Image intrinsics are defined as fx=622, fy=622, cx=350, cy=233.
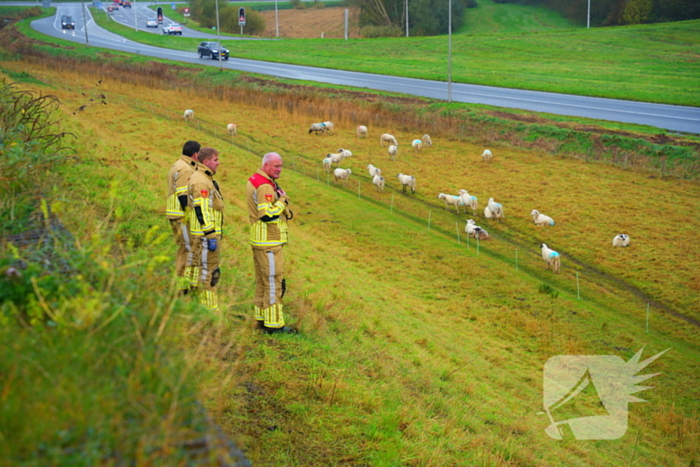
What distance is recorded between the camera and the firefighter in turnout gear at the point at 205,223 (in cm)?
830

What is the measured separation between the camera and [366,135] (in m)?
32.6

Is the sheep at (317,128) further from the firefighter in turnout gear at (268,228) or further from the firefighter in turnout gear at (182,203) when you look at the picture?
the firefighter in turnout gear at (268,228)

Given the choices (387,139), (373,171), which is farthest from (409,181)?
(387,139)

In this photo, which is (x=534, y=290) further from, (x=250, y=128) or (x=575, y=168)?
(x=250, y=128)

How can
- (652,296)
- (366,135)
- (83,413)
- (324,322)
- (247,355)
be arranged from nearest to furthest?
(83,413) < (247,355) < (324,322) < (652,296) < (366,135)

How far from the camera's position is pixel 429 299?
49.5ft

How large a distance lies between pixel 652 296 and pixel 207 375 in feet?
44.3

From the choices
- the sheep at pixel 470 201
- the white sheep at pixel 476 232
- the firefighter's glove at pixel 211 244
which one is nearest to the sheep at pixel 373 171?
the sheep at pixel 470 201

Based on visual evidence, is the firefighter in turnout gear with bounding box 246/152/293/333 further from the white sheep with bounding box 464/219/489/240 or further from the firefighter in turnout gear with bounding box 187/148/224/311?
the white sheep with bounding box 464/219/489/240

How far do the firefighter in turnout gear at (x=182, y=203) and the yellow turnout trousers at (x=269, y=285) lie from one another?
3.09 ft

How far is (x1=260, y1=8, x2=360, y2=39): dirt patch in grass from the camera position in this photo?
97312 mm

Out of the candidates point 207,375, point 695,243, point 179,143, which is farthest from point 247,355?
point 179,143

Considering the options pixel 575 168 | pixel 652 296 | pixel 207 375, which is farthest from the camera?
pixel 575 168

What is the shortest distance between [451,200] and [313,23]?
293ft
